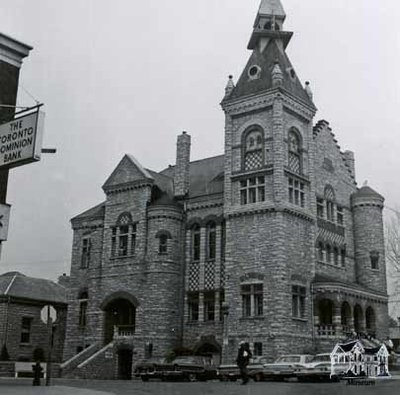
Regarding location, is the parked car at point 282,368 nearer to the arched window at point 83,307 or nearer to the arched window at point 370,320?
the arched window at point 370,320

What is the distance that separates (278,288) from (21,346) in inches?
883

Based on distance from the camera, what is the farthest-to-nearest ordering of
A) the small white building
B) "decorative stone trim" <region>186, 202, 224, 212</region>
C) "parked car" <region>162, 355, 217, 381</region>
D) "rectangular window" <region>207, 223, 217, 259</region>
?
1. "decorative stone trim" <region>186, 202, 224, 212</region>
2. "rectangular window" <region>207, 223, 217, 259</region>
3. "parked car" <region>162, 355, 217, 381</region>
4. the small white building

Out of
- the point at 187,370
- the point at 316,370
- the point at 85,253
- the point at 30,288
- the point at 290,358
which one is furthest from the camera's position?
the point at 30,288

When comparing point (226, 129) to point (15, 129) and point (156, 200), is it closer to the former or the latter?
point (156, 200)

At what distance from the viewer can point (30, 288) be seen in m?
53.8

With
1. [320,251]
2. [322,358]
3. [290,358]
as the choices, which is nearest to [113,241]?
[320,251]

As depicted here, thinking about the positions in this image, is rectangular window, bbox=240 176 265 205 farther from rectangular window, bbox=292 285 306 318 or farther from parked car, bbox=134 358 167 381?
parked car, bbox=134 358 167 381

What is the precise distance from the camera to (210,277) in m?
42.6

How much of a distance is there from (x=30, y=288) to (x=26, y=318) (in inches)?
134

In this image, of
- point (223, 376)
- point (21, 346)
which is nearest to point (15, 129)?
point (223, 376)

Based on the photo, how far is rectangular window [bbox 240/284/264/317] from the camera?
38.8 m

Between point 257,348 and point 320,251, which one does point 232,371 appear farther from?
point 320,251

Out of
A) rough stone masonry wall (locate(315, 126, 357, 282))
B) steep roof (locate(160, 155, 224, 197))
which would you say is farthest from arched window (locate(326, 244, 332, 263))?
steep roof (locate(160, 155, 224, 197))

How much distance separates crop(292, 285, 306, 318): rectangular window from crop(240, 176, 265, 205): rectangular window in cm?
586
